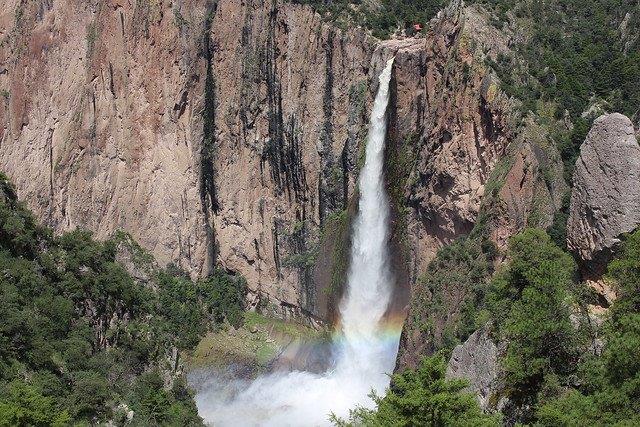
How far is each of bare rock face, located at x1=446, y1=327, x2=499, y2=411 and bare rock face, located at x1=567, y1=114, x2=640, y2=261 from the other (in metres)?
4.94

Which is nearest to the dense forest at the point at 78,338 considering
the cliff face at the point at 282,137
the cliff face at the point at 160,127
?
the cliff face at the point at 160,127

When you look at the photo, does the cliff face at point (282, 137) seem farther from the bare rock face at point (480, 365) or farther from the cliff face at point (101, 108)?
the bare rock face at point (480, 365)

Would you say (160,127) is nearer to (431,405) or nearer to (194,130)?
(194,130)

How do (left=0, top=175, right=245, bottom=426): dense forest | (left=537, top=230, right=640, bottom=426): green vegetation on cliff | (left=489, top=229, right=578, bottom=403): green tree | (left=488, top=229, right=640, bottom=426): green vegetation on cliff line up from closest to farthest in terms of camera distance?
(left=537, top=230, right=640, bottom=426): green vegetation on cliff
(left=488, top=229, right=640, bottom=426): green vegetation on cliff
(left=489, top=229, right=578, bottom=403): green tree
(left=0, top=175, right=245, bottom=426): dense forest

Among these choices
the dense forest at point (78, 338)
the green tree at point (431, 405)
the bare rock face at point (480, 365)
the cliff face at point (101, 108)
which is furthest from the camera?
the cliff face at point (101, 108)

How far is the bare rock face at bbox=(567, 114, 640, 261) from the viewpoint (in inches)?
1065

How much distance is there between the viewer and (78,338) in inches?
1644

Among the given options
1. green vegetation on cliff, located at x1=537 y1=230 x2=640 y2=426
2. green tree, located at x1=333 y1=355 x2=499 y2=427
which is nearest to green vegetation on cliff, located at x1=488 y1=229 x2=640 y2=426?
green vegetation on cliff, located at x1=537 y1=230 x2=640 y2=426

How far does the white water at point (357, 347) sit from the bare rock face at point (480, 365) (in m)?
18.7

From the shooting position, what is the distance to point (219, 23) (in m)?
61.8

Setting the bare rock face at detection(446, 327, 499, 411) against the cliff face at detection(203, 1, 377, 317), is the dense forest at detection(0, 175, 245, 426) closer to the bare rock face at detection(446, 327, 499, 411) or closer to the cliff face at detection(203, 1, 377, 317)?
the cliff face at detection(203, 1, 377, 317)

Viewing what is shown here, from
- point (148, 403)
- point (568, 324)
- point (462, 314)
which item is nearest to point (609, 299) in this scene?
point (568, 324)

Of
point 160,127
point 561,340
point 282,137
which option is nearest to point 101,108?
point 160,127

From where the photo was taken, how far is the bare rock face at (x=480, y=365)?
95.0 ft
